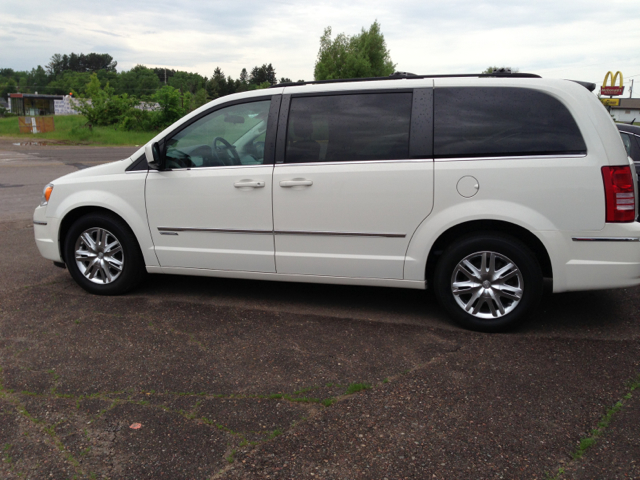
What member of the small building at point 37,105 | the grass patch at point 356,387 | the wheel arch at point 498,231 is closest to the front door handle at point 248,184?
the wheel arch at point 498,231

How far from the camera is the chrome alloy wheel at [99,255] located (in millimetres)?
5172

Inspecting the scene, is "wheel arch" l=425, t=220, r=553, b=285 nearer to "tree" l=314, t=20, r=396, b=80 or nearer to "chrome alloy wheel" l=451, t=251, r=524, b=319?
"chrome alloy wheel" l=451, t=251, r=524, b=319

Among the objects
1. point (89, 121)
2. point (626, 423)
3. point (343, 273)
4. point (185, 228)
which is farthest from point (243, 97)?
point (89, 121)

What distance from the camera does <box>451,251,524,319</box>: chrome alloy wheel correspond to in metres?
4.20

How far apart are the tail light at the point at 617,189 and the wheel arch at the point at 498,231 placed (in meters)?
0.53

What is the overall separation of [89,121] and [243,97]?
36.7 m

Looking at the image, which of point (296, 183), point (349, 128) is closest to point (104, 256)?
point (296, 183)

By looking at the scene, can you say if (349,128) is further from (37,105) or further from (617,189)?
(37,105)

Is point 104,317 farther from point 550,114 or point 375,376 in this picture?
point 550,114

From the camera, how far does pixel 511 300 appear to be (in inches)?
168

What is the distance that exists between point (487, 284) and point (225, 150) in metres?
2.40

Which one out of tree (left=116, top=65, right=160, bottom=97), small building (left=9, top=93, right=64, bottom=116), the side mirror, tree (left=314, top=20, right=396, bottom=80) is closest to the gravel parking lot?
the side mirror

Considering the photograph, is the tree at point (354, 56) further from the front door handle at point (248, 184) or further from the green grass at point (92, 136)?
the front door handle at point (248, 184)

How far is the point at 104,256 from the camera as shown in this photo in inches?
205
